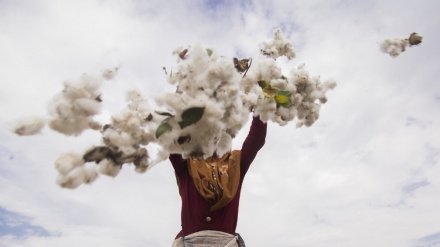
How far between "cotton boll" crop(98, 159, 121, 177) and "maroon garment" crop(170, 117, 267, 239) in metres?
1.18

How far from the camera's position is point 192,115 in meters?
1.44

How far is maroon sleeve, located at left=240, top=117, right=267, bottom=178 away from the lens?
105 inches

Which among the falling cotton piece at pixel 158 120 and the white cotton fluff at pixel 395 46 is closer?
the falling cotton piece at pixel 158 120

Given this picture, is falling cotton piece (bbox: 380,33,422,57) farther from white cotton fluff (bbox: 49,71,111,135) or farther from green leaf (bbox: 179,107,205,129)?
white cotton fluff (bbox: 49,71,111,135)

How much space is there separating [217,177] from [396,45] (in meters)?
1.52

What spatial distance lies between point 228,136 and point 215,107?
0.26m

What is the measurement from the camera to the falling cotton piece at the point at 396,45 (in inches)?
96.7

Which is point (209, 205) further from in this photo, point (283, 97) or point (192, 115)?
point (192, 115)

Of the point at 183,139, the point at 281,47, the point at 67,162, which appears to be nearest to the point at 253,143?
the point at 281,47

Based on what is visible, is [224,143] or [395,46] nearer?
[224,143]

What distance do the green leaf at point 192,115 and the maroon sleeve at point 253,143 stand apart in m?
1.25

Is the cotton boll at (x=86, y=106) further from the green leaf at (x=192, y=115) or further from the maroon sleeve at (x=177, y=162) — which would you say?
the maroon sleeve at (x=177, y=162)

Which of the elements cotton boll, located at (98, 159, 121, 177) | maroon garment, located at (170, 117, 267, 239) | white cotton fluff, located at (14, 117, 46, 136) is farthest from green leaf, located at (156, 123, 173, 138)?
maroon garment, located at (170, 117, 267, 239)

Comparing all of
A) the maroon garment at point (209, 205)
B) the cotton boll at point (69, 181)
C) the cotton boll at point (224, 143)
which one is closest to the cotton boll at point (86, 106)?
the cotton boll at point (69, 181)
